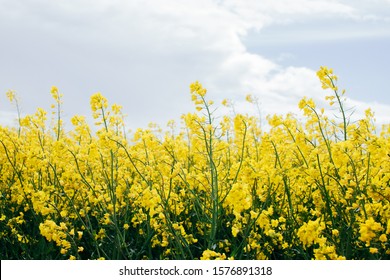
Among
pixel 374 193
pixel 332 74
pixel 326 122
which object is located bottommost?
pixel 374 193

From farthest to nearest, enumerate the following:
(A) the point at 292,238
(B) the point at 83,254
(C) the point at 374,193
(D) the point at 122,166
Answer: (D) the point at 122,166 → (B) the point at 83,254 → (A) the point at 292,238 → (C) the point at 374,193

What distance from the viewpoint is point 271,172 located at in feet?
12.5

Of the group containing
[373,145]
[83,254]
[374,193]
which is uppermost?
[373,145]

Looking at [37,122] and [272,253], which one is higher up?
[37,122]

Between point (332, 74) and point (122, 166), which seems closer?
point (332, 74)

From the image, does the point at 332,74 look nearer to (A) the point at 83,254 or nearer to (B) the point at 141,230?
(B) the point at 141,230

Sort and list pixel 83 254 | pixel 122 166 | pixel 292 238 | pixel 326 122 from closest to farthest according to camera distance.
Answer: pixel 292 238, pixel 326 122, pixel 83 254, pixel 122 166

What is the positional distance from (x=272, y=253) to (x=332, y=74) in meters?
1.52

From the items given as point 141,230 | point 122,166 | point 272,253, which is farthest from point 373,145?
point 122,166

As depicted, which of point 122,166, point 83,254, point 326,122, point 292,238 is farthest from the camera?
point 122,166

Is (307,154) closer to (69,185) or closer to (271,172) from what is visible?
(271,172)

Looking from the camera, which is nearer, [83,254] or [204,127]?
[204,127]

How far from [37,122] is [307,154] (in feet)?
8.92

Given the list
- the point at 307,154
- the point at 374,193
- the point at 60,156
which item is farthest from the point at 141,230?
the point at 374,193
